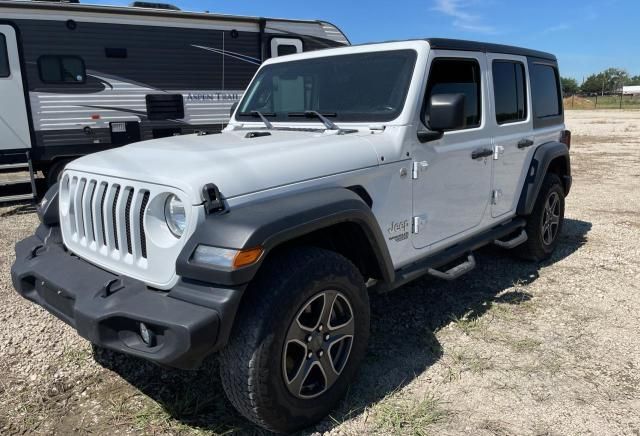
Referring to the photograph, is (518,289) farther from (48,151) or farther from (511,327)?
(48,151)

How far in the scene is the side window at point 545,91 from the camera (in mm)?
5023

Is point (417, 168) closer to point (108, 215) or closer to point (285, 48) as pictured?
point (108, 215)

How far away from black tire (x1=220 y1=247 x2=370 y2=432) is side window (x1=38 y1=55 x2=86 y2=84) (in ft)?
22.6

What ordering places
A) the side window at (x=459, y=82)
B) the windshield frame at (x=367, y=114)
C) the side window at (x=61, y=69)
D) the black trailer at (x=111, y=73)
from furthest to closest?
the side window at (x=61, y=69)
the black trailer at (x=111, y=73)
the side window at (x=459, y=82)
the windshield frame at (x=367, y=114)

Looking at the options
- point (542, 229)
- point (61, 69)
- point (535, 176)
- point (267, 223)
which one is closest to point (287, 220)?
point (267, 223)

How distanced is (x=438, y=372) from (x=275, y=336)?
135cm

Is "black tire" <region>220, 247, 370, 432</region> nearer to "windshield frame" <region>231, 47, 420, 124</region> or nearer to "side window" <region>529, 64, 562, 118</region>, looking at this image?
"windshield frame" <region>231, 47, 420, 124</region>

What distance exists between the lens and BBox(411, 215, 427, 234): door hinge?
3461 mm

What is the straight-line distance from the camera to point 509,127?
4.48 metres

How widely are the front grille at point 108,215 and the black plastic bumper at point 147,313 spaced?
169 millimetres

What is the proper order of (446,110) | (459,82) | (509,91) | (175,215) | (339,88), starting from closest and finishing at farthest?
(175,215)
(446,110)
(339,88)
(459,82)
(509,91)

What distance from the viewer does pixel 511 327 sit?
3.91 m

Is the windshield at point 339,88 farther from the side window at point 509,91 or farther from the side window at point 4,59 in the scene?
the side window at point 4,59

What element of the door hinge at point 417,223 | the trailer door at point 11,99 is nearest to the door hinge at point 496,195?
the door hinge at point 417,223
